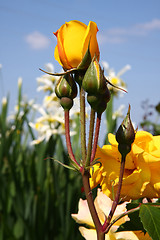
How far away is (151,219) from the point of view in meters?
0.32

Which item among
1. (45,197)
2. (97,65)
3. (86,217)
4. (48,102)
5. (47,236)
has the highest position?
(48,102)

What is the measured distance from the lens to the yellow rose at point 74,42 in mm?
365

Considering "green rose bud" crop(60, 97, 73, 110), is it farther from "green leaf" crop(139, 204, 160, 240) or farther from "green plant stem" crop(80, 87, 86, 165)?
"green leaf" crop(139, 204, 160, 240)

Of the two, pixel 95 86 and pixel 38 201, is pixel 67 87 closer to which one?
pixel 95 86

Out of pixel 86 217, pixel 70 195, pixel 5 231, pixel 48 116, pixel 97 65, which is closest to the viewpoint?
pixel 97 65

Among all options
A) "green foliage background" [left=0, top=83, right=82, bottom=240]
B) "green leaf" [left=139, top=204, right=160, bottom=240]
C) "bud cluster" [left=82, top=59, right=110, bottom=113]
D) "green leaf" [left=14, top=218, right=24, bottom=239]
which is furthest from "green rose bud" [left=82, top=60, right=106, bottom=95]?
"green leaf" [left=14, top=218, right=24, bottom=239]

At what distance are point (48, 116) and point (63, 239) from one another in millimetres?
1044

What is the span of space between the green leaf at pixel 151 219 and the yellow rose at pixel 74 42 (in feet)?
0.57

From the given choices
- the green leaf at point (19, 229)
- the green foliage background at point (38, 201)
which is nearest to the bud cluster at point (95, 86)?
the green foliage background at point (38, 201)

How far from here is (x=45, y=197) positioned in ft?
5.90

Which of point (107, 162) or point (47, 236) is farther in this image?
point (47, 236)

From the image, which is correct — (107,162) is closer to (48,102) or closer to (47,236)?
(47,236)

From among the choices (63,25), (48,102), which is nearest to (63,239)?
(48,102)

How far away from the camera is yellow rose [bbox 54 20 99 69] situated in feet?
1.20
